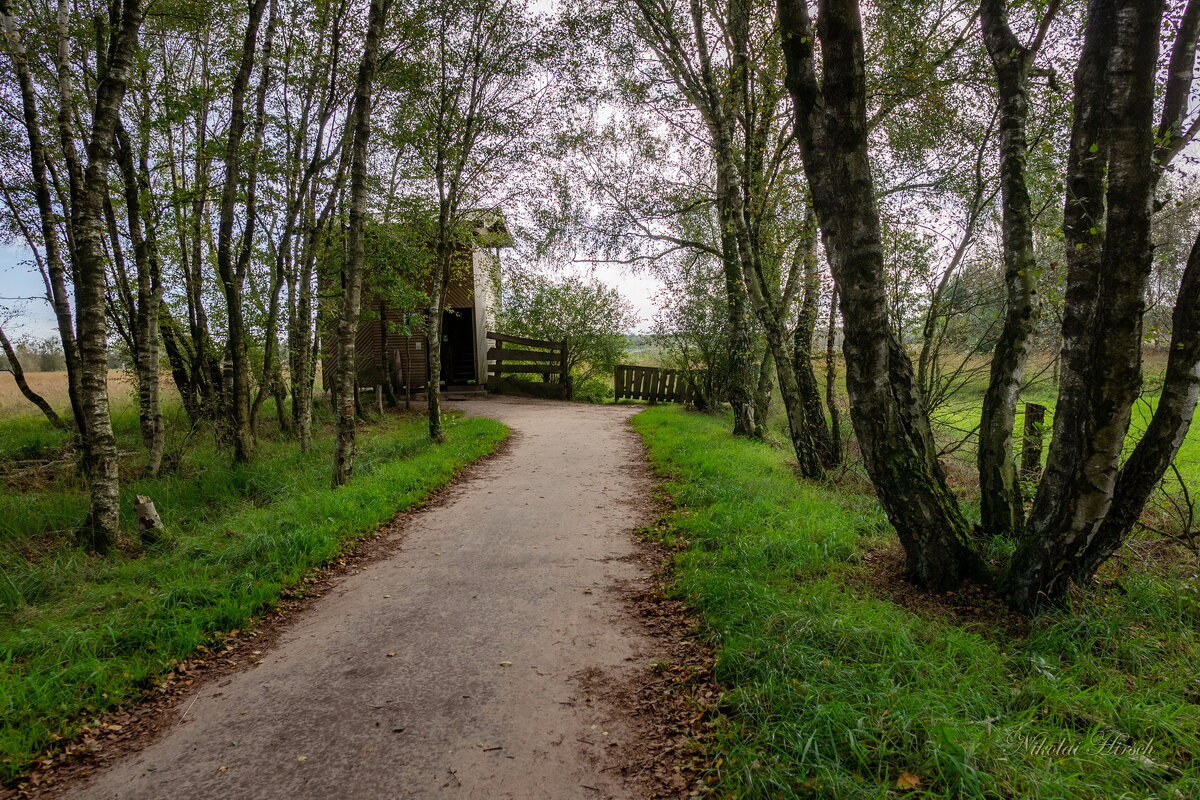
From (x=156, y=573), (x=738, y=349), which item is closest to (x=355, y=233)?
(x=156, y=573)

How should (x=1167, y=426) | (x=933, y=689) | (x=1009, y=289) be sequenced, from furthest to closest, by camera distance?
(x=1009, y=289) → (x=1167, y=426) → (x=933, y=689)

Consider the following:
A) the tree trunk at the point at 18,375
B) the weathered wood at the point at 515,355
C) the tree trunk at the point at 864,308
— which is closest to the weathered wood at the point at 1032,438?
the tree trunk at the point at 864,308

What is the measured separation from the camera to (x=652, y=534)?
5996 mm

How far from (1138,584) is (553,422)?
37.7 feet

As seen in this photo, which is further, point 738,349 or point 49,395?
point 49,395

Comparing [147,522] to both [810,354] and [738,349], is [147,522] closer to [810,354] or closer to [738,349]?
[810,354]

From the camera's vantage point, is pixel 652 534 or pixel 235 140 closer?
pixel 652 534

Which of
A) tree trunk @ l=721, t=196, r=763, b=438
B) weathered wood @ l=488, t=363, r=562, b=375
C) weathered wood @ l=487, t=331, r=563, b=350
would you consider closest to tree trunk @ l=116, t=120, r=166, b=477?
tree trunk @ l=721, t=196, r=763, b=438

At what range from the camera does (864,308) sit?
389 cm

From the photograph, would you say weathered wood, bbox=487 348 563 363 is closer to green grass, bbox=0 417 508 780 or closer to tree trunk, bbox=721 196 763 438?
tree trunk, bbox=721 196 763 438

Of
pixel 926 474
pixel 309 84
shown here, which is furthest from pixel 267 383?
pixel 926 474

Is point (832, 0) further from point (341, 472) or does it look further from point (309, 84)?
point (309, 84)

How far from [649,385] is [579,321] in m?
3.72

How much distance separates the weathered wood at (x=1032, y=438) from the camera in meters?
5.91
